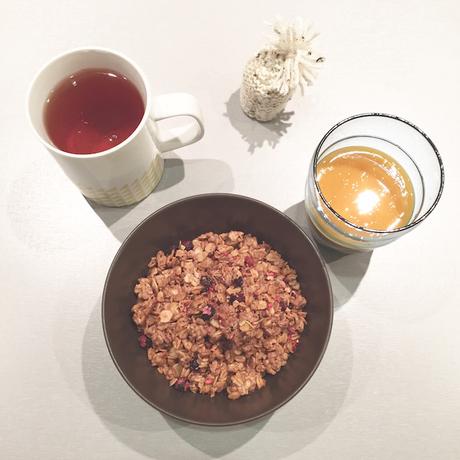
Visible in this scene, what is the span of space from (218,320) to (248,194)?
1.07 feet

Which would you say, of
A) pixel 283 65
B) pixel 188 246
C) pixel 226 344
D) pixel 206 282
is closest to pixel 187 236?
pixel 188 246

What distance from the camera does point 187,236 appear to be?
900 mm

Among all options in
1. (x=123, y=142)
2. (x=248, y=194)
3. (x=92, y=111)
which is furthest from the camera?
(x=248, y=194)

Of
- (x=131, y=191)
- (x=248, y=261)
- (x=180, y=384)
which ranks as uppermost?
(x=131, y=191)

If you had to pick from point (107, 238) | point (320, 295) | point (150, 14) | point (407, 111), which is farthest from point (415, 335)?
point (150, 14)

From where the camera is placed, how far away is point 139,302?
0.85m

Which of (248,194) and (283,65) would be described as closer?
(283,65)

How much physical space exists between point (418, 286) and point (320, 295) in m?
0.30

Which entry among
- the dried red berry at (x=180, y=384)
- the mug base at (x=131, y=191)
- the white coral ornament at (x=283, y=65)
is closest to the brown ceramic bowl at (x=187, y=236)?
the dried red berry at (x=180, y=384)

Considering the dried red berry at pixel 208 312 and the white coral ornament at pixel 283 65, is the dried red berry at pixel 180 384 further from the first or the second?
the white coral ornament at pixel 283 65

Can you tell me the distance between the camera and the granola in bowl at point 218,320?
2.59 ft

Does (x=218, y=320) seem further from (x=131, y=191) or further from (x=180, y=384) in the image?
(x=131, y=191)

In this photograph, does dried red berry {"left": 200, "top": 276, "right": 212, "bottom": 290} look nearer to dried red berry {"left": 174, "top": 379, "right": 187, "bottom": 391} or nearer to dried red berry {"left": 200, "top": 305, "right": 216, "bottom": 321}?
dried red berry {"left": 200, "top": 305, "right": 216, "bottom": 321}

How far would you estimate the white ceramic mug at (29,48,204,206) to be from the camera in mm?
724
